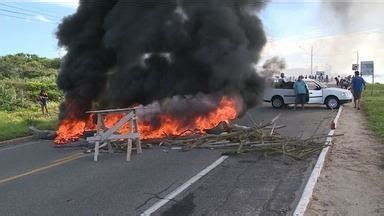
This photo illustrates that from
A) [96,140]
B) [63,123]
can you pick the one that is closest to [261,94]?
[63,123]

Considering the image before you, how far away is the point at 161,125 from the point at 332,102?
1386 centimetres

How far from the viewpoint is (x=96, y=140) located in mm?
10914

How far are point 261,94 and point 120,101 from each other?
16.3 feet

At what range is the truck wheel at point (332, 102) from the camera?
25359 millimetres

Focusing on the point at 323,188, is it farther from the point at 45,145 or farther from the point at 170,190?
the point at 45,145

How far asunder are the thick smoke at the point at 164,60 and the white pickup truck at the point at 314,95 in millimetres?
10546

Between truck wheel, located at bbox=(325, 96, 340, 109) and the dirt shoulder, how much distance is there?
1198 centimetres

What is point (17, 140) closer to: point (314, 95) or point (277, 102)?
point (277, 102)

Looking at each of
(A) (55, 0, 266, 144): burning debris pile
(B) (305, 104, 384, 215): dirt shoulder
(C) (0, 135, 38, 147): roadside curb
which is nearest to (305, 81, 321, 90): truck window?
(A) (55, 0, 266, 144): burning debris pile

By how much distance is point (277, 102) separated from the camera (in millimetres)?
26406

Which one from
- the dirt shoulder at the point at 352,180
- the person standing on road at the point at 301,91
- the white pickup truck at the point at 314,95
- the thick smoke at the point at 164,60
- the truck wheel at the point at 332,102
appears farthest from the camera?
the white pickup truck at the point at 314,95

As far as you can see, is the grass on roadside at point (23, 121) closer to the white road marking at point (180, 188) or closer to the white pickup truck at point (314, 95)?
the white road marking at point (180, 188)

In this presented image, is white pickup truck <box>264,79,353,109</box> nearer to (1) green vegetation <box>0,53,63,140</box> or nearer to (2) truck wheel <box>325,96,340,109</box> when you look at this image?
(2) truck wheel <box>325,96,340,109</box>

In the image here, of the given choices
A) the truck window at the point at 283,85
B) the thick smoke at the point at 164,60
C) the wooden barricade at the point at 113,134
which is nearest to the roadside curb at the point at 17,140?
the thick smoke at the point at 164,60
